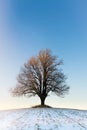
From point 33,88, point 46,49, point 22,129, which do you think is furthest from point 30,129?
point 46,49

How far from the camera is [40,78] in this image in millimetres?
53219

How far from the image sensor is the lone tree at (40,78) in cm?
5272

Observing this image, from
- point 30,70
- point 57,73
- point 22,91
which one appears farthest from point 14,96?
point 57,73

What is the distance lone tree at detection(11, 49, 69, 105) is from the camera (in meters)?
52.7

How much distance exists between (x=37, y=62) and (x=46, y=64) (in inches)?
66.7

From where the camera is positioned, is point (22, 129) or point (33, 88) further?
Answer: point (33, 88)

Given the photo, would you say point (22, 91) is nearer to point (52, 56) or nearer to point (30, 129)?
point (52, 56)

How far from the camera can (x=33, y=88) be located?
172ft

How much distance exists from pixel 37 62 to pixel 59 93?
679 centimetres

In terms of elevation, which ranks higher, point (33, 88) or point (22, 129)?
point (33, 88)

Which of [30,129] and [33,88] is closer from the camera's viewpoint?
[30,129]

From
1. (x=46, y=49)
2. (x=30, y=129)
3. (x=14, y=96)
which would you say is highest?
(x=46, y=49)

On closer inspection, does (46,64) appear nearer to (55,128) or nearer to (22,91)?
(22,91)

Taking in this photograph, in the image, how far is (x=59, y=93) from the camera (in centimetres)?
5297
